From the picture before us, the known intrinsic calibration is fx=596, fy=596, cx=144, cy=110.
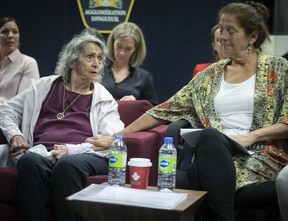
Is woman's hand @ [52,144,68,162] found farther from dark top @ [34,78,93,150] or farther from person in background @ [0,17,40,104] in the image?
person in background @ [0,17,40,104]

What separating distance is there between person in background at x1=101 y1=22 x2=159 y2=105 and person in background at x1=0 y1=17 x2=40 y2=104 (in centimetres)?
58

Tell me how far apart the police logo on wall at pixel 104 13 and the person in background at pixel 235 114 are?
254 cm

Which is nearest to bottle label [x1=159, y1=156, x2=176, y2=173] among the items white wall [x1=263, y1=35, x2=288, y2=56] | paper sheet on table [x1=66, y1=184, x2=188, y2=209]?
paper sheet on table [x1=66, y1=184, x2=188, y2=209]

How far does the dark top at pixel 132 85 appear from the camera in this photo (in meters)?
4.39

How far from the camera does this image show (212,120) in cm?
305

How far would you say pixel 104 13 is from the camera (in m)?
5.68

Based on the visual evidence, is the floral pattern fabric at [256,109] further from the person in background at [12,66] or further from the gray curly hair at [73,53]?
the person in background at [12,66]

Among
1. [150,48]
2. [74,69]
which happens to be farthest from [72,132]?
[150,48]

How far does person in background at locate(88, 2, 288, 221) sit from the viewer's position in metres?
2.65

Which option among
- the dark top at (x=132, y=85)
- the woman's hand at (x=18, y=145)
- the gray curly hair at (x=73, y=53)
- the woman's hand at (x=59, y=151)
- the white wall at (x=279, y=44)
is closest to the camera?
the woman's hand at (x=59, y=151)

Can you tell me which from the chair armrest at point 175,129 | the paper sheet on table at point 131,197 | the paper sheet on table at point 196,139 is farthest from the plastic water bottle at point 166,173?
the chair armrest at point 175,129

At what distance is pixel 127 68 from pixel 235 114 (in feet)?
5.43

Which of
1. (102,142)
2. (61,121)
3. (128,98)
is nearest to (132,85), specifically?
(128,98)

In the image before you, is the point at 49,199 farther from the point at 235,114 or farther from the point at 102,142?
the point at 235,114
